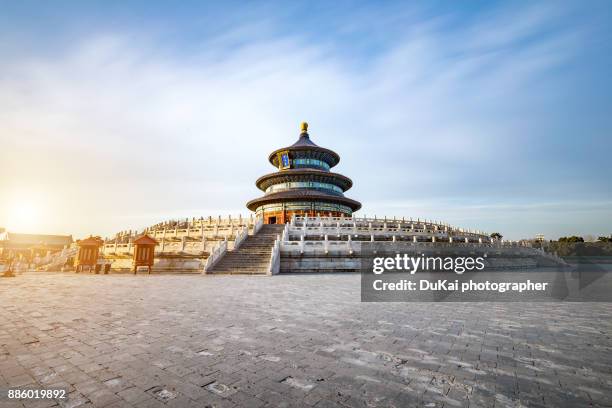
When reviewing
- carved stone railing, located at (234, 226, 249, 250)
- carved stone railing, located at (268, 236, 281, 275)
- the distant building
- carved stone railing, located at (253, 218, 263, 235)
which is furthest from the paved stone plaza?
the distant building

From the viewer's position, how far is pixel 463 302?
10.1 metres

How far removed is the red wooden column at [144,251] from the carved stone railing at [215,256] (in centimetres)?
411

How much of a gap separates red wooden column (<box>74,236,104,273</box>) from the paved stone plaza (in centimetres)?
1681

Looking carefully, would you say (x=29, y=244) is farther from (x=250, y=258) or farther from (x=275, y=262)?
(x=275, y=262)

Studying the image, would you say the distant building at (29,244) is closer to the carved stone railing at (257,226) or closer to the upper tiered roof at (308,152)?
the carved stone railing at (257,226)

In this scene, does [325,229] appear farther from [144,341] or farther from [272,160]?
[272,160]

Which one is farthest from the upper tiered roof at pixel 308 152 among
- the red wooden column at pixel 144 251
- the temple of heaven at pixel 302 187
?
the red wooden column at pixel 144 251

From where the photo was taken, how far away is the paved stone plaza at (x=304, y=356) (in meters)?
3.28

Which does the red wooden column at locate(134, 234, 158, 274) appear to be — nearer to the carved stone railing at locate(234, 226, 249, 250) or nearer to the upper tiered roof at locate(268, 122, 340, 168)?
the carved stone railing at locate(234, 226, 249, 250)

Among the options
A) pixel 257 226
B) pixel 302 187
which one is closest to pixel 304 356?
pixel 257 226

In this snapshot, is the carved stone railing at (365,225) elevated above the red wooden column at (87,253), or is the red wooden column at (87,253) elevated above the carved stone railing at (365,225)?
the carved stone railing at (365,225)

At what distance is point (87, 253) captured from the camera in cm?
2319

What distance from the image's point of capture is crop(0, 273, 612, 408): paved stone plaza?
328 cm

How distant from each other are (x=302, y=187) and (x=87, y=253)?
2874 cm
